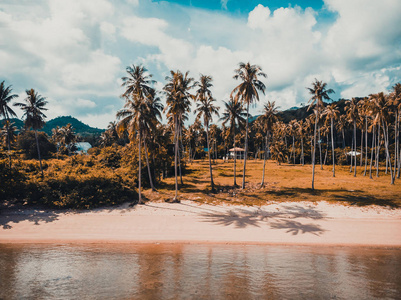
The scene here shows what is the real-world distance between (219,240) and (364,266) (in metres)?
10.00

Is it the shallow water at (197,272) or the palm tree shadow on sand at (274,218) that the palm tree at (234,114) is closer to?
the palm tree shadow on sand at (274,218)

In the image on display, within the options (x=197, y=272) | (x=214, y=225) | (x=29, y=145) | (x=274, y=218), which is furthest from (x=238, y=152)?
(x=197, y=272)

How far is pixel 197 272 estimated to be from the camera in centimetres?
1369

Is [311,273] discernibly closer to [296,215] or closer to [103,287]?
[296,215]

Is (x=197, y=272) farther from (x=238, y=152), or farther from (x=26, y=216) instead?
(x=238, y=152)

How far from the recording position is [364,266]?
14.4 m

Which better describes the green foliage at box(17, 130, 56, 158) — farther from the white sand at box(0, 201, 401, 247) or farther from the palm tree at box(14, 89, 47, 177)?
the white sand at box(0, 201, 401, 247)

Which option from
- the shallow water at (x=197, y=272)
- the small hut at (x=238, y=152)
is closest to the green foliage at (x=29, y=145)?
the small hut at (x=238, y=152)

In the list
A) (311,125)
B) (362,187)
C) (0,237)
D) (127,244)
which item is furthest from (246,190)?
(311,125)

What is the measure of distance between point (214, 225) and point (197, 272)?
7.54 metres

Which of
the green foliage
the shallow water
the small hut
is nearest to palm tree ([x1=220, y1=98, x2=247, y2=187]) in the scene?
the shallow water

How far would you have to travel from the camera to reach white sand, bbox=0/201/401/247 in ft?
61.4

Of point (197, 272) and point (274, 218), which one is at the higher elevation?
point (274, 218)

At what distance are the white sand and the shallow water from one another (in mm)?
1438
